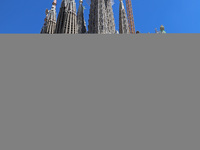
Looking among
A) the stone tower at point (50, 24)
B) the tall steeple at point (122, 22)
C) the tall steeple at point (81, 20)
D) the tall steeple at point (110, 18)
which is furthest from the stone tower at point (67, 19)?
the tall steeple at point (122, 22)

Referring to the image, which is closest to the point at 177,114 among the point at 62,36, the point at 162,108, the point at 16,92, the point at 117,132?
the point at 162,108

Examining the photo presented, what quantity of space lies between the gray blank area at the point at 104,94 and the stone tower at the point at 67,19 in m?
32.1

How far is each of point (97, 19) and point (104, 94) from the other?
36.1m

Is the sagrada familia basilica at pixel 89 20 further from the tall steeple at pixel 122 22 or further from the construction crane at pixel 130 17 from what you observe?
the construction crane at pixel 130 17

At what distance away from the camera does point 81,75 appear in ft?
11.8

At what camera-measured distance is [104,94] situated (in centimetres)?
351

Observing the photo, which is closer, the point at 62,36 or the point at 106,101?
the point at 106,101

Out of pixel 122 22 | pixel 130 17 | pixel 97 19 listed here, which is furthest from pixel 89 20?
pixel 130 17

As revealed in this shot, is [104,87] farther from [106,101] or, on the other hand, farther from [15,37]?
[15,37]

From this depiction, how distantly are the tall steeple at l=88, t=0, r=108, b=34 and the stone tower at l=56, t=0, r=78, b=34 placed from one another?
392 centimetres

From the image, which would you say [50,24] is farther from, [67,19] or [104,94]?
[104,94]

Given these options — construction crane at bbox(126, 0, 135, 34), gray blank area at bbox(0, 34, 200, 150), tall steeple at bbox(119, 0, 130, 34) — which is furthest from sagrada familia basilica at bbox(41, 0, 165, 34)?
Result: gray blank area at bbox(0, 34, 200, 150)

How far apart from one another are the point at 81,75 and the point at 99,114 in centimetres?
90

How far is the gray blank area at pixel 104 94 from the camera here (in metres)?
3.17
